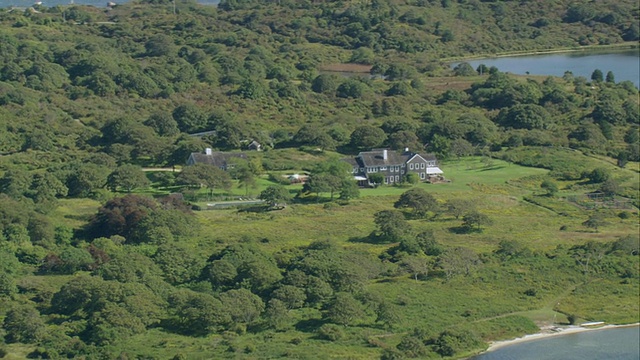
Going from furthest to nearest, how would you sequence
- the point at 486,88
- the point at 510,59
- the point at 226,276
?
the point at 510,59
the point at 486,88
the point at 226,276

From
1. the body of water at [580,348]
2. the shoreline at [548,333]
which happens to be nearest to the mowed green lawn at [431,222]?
the shoreline at [548,333]

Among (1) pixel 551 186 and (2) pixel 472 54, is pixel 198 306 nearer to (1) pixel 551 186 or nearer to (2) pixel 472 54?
(1) pixel 551 186

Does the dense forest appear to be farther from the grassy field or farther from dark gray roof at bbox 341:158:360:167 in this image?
dark gray roof at bbox 341:158:360:167

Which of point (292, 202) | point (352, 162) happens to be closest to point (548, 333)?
point (292, 202)

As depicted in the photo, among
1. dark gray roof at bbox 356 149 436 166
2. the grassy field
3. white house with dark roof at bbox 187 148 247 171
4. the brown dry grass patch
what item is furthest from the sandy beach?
the brown dry grass patch

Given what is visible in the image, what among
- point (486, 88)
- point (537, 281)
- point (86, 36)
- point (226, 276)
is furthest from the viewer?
point (86, 36)

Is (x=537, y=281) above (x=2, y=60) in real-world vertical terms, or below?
below

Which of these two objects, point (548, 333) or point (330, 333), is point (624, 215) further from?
point (330, 333)

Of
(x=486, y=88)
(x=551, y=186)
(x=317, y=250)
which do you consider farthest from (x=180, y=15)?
(x=317, y=250)
